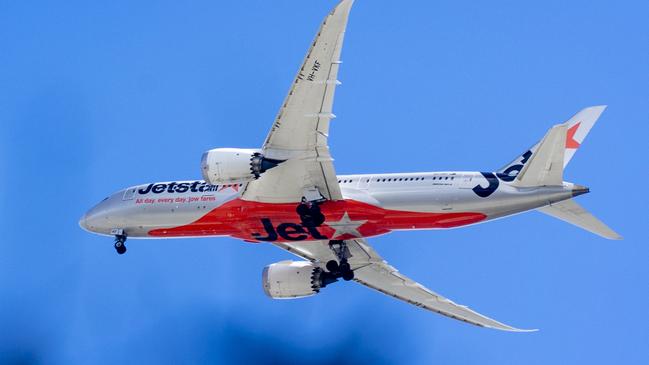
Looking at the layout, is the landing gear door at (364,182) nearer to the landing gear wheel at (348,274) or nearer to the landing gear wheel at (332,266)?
the landing gear wheel at (348,274)

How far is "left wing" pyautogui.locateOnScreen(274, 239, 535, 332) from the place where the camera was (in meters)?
52.6

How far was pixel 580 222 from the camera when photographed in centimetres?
4419

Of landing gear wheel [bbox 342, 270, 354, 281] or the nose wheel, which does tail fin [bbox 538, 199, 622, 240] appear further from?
the nose wheel

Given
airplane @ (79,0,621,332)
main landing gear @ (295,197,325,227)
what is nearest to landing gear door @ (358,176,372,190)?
airplane @ (79,0,621,332)

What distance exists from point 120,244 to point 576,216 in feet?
63.8

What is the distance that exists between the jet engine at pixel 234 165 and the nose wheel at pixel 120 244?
825 cm

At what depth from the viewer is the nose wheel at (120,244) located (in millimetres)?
51031

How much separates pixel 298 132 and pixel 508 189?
26.9 feet

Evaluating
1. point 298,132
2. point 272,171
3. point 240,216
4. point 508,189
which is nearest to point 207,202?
point 240,216

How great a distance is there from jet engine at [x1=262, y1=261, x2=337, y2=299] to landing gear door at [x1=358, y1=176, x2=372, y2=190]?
6089 mm

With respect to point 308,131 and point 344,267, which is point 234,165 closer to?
point 308,131

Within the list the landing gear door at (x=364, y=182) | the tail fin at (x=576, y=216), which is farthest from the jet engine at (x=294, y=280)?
the tail fin at (x=576, y=216)

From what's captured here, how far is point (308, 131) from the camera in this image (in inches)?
1686

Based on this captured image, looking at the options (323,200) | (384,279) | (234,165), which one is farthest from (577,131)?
(234,165)
